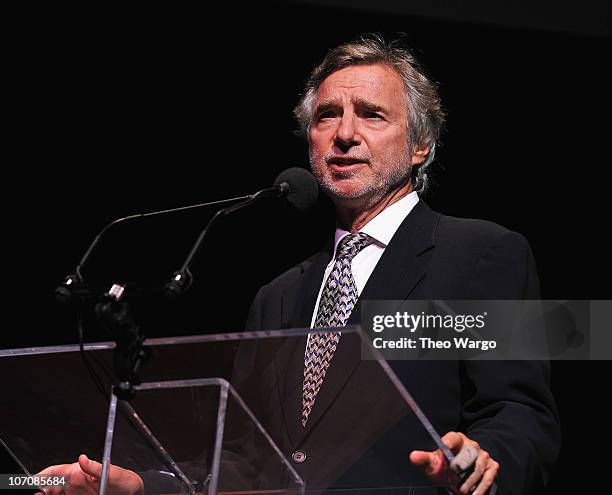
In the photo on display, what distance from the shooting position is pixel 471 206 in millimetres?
3402

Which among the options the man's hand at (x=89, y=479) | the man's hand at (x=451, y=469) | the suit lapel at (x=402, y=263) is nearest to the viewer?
the man's hand at (x=451, y=469)

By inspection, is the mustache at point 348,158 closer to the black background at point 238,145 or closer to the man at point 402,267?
the man at point 402,267

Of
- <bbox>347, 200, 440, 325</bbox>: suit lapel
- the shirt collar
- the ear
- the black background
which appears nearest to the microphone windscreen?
<bbox>347, 200, 440, 325</bbox>: suit lapel

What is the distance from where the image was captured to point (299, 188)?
1982 millimetres

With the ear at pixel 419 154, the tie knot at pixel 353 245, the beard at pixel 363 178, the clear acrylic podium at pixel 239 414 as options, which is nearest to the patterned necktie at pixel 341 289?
the tie knot at pixel 353 245

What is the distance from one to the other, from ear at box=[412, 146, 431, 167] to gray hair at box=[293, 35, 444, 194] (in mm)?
12

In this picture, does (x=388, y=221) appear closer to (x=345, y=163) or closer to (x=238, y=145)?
(x=345, y=163)

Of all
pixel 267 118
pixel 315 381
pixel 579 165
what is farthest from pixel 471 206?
pixel 315 381

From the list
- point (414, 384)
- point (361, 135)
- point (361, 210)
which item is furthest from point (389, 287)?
point (361, 135)

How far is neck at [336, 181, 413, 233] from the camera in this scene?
7.99ft

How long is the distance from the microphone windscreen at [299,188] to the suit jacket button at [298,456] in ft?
2.21

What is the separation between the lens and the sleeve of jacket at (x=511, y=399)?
1.61m

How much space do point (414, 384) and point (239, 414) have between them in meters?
0.63

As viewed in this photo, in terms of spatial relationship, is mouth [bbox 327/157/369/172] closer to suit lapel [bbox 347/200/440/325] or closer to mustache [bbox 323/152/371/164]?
mustache [bbox 323/152/371/164]
